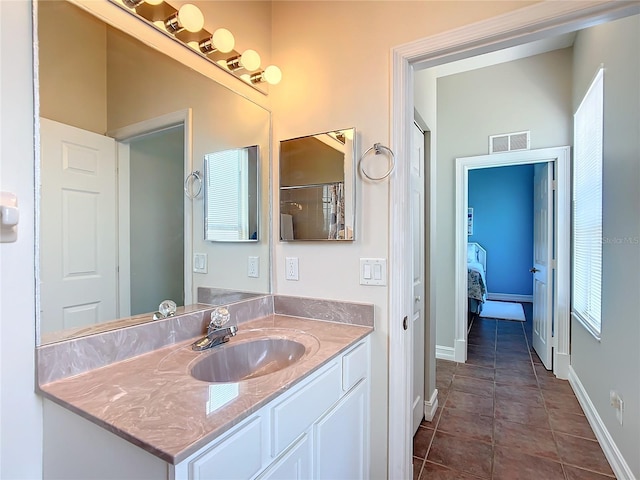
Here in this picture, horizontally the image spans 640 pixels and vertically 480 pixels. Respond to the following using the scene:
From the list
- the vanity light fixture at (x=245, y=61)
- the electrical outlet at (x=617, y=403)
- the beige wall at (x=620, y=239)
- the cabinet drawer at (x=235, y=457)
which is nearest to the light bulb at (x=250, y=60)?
the vanity light fixture at (x=245, y=61)

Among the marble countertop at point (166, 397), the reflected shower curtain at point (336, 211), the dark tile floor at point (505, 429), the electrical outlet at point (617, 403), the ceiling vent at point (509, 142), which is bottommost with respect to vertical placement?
the dark tile floor at point (505, 429)

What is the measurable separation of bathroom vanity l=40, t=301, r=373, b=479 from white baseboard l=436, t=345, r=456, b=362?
7.92ft

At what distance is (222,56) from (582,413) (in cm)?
322

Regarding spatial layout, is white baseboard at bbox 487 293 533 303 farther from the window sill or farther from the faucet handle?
the faucet handle

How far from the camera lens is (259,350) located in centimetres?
134

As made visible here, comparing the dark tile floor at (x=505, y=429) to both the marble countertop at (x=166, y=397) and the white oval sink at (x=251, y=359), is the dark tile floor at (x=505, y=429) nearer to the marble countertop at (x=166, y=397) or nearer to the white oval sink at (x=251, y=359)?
the white oval sink at (x=251, y=359)

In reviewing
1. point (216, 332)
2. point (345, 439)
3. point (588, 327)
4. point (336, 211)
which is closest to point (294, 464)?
point (345, 439)

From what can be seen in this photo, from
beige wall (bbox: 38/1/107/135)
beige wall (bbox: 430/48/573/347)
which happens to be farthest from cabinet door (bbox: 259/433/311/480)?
beige wall (bbox: 430/48/573/347)

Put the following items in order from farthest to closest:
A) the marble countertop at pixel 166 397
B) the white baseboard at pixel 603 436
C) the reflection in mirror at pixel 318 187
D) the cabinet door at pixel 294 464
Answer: the white baseboard at pixel 603 436 → the reflection in mirror at pixel 318 187 → the cabinet door at pixel 294 464 → the marble countertop at pixel 166 397

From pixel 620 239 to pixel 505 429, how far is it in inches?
53.5

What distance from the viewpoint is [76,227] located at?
1023 mm

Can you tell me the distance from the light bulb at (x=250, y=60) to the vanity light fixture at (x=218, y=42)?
11 cm

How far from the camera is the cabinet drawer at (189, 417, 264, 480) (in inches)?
26.5

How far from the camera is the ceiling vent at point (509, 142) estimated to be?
315 cm
